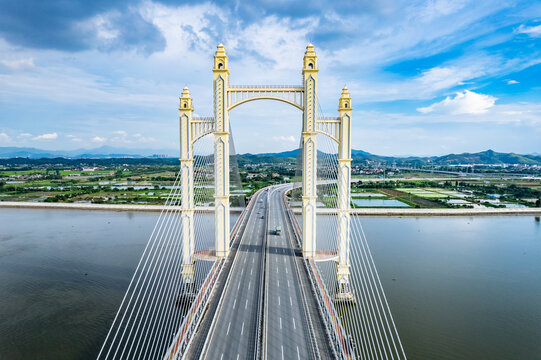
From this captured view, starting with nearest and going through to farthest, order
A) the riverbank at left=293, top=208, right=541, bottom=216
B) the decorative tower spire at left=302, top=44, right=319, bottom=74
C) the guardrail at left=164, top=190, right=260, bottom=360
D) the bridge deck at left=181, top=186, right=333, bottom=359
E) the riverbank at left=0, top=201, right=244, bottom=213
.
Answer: the guardrail at left=164, top=190, right=260, bottom=360
the bridge deck at left=181, top=186, right=333, bottom=359
the decorative tower spire at left=302, top=44, right=319, bottom=74
the riverbank at left=293, top=208, right=541, bottom=216
the riverbank at left=0, top=201, right=244, bottom=213

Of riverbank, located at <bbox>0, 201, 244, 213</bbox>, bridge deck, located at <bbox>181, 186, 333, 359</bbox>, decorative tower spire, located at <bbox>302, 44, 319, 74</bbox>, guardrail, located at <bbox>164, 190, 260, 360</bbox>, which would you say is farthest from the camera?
riverbank, located at <bbox>0, 201, 244, 213</bbox>

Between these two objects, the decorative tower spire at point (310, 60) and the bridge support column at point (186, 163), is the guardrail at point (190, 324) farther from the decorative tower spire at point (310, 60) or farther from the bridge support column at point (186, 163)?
the decorative tower spire at point (310, 60)

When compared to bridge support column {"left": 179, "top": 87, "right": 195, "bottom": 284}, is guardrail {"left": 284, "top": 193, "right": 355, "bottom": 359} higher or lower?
lower

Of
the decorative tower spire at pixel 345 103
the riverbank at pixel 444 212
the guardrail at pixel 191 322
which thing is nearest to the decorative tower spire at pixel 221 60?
the decorative tower spire at pixel 345 103

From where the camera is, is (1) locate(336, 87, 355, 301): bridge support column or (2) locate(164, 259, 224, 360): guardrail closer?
(2) locate(164, 259, 224, 360): guardrail

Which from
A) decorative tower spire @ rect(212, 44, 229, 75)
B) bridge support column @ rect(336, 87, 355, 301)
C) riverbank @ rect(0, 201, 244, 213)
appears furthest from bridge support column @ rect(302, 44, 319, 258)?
riverbank @ rect(0, 201, 244, 213)

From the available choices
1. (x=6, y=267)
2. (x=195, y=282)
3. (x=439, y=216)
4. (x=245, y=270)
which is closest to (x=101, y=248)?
(x=6, y=267)

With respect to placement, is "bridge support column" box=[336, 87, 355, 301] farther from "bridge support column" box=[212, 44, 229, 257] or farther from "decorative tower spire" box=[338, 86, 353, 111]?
"bridge support column" box=[212, 44, 229, 257]
